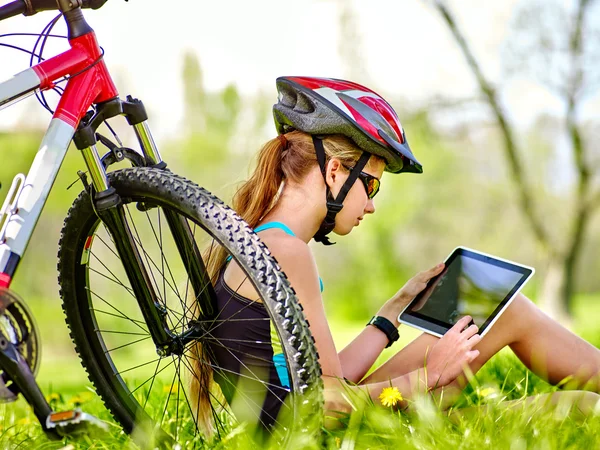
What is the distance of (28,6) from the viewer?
2004mm

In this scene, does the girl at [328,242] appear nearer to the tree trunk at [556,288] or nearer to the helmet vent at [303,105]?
the helmet vent at [303,105]

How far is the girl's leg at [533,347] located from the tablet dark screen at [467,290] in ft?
0.27

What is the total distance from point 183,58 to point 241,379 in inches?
370

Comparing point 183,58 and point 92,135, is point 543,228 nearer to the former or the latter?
point 183,58

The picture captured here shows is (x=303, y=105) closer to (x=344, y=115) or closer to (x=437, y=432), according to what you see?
(x=344, y=115)

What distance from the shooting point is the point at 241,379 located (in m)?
2.13

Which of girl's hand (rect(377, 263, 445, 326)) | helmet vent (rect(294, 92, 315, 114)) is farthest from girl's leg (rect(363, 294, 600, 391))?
helmet vent (rect(294, 92, 315, 114))

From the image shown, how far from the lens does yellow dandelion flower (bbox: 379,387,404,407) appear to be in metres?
2.09

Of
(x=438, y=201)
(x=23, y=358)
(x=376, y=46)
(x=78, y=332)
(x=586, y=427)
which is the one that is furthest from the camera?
(x=438, y=201)

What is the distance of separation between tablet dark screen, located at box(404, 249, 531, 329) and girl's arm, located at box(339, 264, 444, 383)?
0.03 m

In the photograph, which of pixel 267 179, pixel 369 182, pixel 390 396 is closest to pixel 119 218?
pixel 267 179

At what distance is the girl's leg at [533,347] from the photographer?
250 centimetres

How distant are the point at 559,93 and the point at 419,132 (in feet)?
6.02

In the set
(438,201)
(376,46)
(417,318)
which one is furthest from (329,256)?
(417,318)
